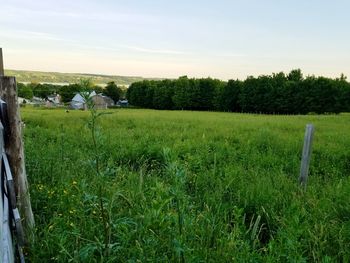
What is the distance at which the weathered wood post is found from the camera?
4.00 metres

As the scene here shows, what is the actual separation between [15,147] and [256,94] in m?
76.3

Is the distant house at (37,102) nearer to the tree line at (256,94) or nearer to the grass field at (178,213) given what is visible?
the tree line at (256,94)

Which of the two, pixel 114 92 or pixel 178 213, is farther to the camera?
pixel 114 92

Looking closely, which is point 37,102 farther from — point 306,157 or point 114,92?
point 306,157

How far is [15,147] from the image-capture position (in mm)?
4043

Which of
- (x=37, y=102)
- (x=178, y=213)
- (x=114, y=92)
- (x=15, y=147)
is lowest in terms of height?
(x=37, y=102)

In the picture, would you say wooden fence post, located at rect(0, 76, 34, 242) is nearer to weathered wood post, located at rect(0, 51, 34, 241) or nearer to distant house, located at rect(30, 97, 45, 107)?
weathered wood post, located at rect(0, 51, 34, 241)

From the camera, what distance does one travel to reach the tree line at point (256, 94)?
69.7 metres

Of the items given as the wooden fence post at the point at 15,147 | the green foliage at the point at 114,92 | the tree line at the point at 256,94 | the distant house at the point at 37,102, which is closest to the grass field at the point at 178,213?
the wooden fence post at the point at 15,147

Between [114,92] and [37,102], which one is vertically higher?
[114,92]

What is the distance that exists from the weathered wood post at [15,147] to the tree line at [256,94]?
69278mm

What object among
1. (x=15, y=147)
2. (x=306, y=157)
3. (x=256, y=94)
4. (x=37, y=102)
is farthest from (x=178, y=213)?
(x=37, y=102)

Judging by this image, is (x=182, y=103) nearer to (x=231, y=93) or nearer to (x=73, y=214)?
(x=231, y=93)

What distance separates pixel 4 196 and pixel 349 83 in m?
74.0
